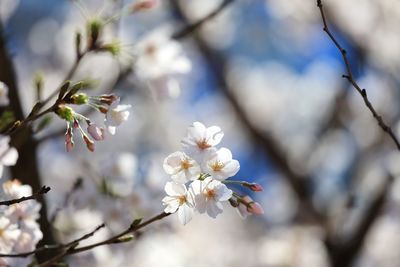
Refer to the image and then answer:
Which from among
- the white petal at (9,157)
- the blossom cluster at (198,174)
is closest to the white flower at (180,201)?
the blossom cluster at (198,174)

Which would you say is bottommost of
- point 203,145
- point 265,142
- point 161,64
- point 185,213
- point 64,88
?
point 265,142

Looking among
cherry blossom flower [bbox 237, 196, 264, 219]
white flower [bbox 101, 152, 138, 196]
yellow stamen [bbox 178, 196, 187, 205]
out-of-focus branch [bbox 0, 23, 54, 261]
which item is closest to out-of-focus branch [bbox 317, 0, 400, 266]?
white flower [bbox 101, 152, 138, 196]

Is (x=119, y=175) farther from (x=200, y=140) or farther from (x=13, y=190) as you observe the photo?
(x=200, y=140)

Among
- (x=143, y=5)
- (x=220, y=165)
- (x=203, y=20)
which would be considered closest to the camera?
(x=220, y=165)

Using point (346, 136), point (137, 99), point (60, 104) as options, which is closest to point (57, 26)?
point (137, 99)

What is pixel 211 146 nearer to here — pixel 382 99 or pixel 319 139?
pixel 319 139

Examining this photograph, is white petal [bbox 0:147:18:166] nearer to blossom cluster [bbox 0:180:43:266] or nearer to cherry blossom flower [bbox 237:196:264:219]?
blossom cluster [bbox 0:180:43:266]

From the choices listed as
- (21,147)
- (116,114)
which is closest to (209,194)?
(116,114)
